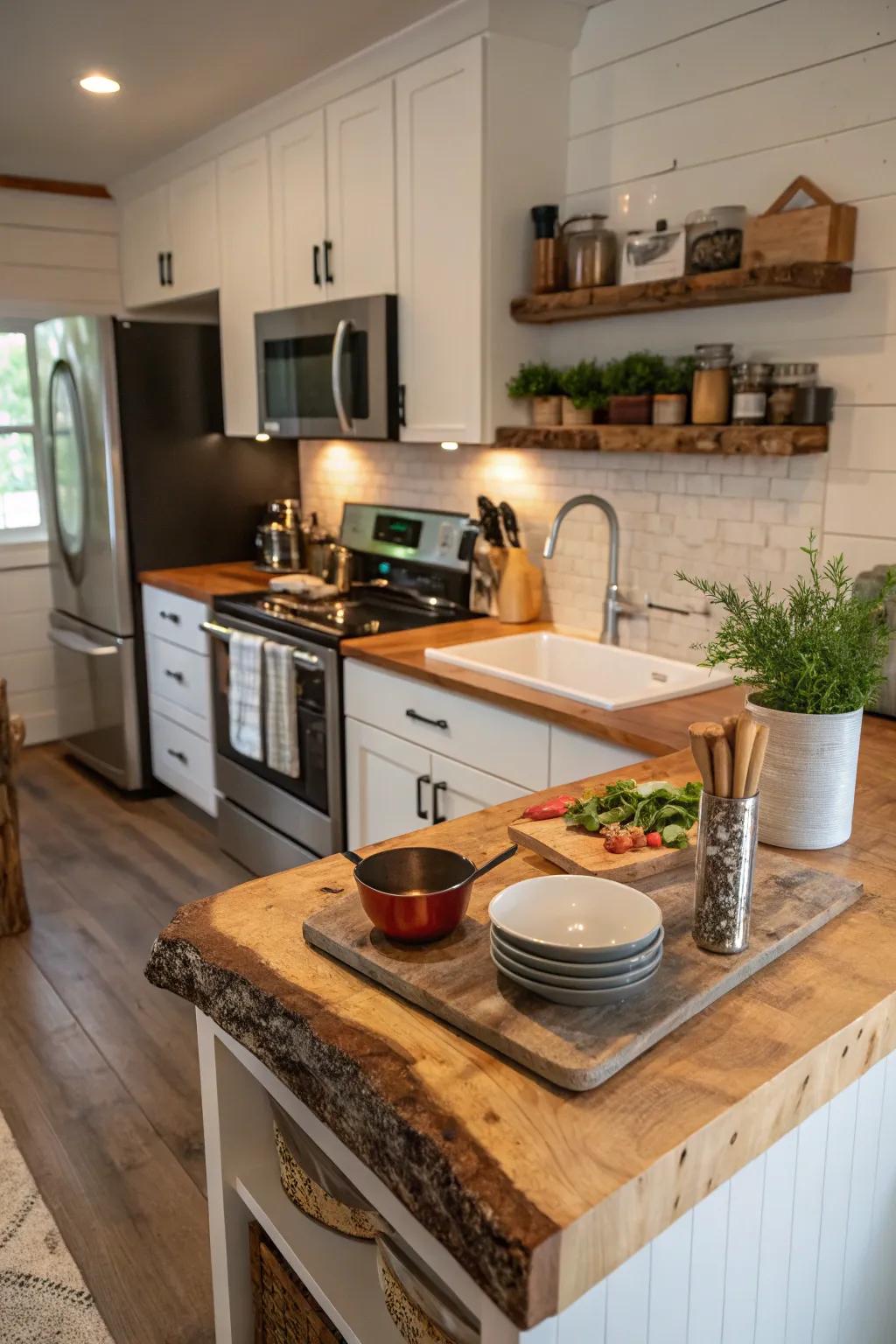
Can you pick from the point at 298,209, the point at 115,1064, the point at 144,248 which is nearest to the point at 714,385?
the point at 298,209

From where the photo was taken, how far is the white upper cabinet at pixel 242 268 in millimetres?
3754

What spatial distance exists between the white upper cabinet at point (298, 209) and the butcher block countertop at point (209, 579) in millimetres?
998

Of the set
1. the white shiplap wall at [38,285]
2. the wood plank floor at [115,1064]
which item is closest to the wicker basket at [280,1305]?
the wood plank floor at [115,1064]

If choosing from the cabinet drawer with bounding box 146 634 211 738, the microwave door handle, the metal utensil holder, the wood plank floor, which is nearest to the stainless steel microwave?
the microwave door handle

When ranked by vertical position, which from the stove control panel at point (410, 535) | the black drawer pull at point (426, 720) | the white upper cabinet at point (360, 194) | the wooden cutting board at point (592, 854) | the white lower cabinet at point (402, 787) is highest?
the white upper cabinet at point (360, 194)

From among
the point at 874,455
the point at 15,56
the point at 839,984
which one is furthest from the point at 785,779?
the point at 15,56

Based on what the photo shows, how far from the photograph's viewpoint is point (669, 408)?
264 centimetres

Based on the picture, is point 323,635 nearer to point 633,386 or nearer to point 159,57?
point 633,386

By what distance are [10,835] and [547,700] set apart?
1802 millimetres

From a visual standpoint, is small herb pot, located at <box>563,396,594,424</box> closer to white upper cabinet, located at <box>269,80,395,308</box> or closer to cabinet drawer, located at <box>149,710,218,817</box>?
white upper cabinet, located at <box>269,80,395,308</box>

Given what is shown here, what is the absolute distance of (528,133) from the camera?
9.58 feet

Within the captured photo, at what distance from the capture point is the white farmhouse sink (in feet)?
8.75

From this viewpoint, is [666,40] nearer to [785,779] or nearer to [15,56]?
[15,56]

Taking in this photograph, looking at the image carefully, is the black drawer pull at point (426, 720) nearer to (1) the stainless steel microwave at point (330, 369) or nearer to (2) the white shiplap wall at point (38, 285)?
(1) the stainless steel microwave at point (330, 369)
